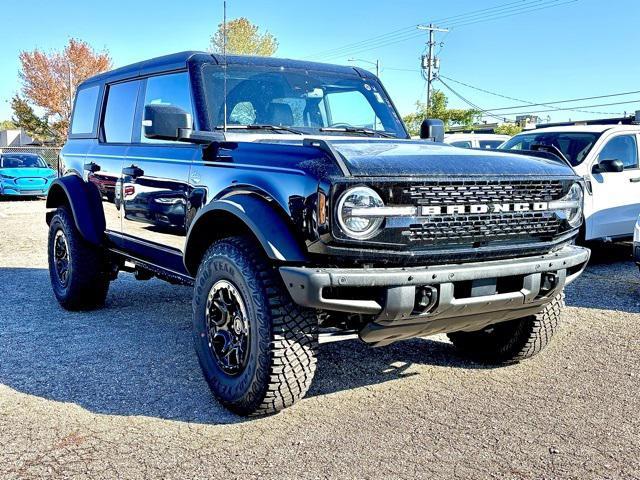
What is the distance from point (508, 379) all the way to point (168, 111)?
8.85 ft

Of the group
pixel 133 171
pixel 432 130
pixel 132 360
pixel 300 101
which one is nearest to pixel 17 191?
pixel 133 171

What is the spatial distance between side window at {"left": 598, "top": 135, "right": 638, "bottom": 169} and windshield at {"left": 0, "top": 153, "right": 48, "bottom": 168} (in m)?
17.5

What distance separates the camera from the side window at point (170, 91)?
4680 mm

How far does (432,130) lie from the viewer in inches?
211

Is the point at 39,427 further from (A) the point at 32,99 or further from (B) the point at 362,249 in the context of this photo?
(A) the point at 32,99

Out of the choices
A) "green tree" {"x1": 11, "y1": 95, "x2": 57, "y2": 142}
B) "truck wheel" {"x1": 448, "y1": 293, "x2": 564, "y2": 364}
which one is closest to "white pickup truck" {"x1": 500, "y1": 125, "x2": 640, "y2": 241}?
"truck wheel" {"x1": 448, "y1": 293, "x2": 564, "y2": 364}

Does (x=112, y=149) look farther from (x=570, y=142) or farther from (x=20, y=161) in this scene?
(x=20, y=161)

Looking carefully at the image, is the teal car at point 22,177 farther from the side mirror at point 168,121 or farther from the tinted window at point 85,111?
the side mirror at point 168,121

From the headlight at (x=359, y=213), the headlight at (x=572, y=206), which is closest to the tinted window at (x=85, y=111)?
the headlight at (x=359, y=213)

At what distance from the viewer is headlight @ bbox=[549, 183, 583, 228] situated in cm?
394

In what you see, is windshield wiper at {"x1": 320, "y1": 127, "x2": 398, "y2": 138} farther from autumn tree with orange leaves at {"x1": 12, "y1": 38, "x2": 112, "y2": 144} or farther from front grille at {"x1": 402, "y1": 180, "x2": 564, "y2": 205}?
autumn tree with orange leaves at {"x1": 12, "y1": 38, "x2": 112, "y2": 144}

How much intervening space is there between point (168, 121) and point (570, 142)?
6.69 m

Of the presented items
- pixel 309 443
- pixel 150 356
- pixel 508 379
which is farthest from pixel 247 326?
pixel 508 379

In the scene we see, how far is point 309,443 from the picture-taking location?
3477mm
